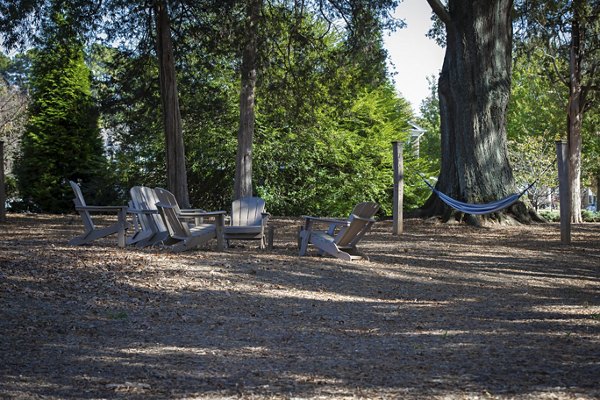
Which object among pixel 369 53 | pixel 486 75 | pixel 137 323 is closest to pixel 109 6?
pixel 369 53

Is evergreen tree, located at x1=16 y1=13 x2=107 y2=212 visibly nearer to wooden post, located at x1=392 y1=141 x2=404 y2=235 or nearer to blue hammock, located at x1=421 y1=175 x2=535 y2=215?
wooden post, located at x1=392 y1=141 x2=404 y2=235


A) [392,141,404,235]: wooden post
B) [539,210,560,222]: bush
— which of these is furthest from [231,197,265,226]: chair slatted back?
[539,210,560,222]: bush

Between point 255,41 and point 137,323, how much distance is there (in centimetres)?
1238

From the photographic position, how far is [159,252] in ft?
32.5

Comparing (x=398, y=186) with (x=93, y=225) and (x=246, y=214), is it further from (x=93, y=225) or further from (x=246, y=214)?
(x=93, y=225)

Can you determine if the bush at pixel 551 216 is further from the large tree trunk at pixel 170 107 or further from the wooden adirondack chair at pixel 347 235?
the wooden adirondack chair at pixel 347 235

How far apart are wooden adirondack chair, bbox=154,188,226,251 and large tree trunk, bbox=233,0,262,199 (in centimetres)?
692

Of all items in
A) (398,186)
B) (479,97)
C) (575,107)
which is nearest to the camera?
(398,186)

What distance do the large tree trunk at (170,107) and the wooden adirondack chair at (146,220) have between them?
5403 millimetres

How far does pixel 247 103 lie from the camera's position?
17.5 meters

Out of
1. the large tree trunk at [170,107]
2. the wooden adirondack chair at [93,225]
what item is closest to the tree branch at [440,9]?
the large tree trunk at [170,107]

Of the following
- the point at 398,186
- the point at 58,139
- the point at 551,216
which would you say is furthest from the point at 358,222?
the point at 551,216

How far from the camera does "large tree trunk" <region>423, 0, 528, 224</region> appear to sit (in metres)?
15.7

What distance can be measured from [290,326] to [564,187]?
8100mm
